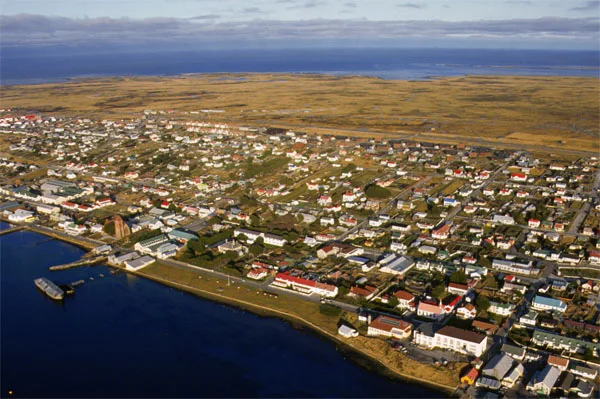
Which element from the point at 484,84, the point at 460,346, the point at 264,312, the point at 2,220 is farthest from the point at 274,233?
the point at 484,84

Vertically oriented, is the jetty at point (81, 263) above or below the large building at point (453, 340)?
above

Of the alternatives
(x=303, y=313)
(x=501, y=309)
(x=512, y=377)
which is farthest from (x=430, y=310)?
(x=303, y=313)

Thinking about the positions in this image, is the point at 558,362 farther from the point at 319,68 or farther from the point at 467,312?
the point at 319,68

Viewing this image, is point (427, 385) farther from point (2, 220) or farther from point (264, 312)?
point (2, 220)

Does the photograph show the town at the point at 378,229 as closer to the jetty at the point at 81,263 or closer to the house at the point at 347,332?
the house at the point at 347,332

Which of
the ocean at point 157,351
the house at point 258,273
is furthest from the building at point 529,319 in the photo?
the house at point 258,273

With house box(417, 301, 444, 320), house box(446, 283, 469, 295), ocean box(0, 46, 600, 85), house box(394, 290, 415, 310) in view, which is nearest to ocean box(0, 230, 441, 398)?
house box(394, 290, 415, 310)
